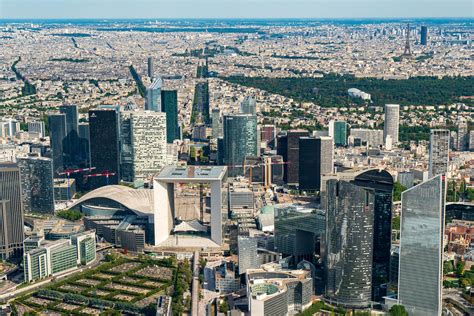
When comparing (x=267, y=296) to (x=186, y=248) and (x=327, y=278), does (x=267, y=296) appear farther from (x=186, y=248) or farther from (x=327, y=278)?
(x=186, y=248)

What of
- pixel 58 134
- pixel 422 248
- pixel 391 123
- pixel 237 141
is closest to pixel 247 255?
pixel 422 248

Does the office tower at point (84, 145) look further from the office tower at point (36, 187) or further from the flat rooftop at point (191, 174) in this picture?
the flat rooftop at point (191, 174)

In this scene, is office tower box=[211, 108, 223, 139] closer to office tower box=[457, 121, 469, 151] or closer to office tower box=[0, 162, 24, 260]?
office tower box=[457, 121, 469, 151]

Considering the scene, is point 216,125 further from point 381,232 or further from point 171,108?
point 381,232

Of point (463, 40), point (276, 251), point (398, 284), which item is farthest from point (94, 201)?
point (463, 40)

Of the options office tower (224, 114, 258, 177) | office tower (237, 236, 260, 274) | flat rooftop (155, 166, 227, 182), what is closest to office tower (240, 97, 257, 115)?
office tower (224, 114, 258, 177)
